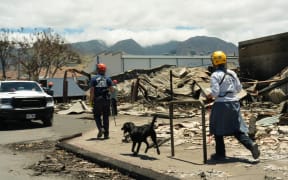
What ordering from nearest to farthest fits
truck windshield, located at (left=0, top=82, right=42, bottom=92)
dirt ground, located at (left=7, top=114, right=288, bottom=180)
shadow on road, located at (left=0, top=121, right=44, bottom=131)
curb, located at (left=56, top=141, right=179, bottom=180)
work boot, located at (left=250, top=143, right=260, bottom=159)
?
dirt ground, located at (left=7, top=114, right=288, bottom=180) → curb, located at (left=56, top=141, right=179, bottom=180) → work boot, located at (left=250, top=143, right=260, bottom=159) → shadow on road, located at (left=0, top=121, right=44, bottom=131) → truck windshield, located at (left=0, top=82, right=42, bottom=92)

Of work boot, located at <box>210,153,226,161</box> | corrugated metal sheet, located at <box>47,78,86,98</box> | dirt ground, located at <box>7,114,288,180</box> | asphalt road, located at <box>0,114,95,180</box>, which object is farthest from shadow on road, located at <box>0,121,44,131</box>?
corrugated metal sheet, located at <box>47,78,86,98</box>

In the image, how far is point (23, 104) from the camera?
17.4 metres

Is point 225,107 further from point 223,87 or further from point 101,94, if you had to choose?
point 101,94

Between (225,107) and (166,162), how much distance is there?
1.45 m

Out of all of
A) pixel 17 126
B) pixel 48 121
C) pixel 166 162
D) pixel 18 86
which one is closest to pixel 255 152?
pixel 166 162

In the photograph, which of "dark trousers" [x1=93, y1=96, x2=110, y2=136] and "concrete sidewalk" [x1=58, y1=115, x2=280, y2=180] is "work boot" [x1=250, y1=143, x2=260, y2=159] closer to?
"concrete sidewalk" [x1=58, y1=115, x2=280, y2=180]

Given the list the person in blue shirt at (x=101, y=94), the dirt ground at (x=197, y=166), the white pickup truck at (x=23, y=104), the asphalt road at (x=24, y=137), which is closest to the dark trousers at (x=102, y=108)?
the person in blue shirt at (x=101, y=94)

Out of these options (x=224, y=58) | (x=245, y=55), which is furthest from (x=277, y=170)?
(x=245, y=55)

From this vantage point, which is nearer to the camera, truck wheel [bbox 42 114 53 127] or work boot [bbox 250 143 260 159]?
work boot [bbox 250 143 260 159]

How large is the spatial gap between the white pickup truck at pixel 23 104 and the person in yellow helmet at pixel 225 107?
34.0 feet

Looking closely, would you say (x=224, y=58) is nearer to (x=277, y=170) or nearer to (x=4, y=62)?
(x=277, y=170)

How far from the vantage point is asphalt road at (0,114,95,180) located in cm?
890

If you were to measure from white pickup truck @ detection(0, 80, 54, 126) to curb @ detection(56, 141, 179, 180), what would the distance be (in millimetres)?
6598

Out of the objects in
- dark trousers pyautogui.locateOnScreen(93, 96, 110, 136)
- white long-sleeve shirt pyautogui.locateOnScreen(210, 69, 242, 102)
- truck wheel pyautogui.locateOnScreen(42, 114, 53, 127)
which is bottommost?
truck wheel pyautogui.locateOnScreen(42, 114, 53, 127)
